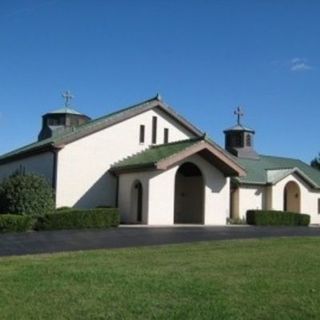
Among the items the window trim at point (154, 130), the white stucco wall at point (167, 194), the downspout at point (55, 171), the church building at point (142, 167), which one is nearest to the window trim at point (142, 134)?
the church building at point (142, 167)

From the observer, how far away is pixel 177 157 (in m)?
27.6

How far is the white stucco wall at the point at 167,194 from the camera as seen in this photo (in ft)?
91.5

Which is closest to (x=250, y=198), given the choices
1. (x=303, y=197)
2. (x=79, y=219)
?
(x=303, y=197)

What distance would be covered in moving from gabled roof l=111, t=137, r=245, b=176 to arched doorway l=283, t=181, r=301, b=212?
31.2 ft

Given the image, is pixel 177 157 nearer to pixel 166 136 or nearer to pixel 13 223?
pixel 166 136

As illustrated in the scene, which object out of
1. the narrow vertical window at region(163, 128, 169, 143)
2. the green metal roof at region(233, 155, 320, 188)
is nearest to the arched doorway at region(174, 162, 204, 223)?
the narrow vertical window at region(163, 128, 169, 143)

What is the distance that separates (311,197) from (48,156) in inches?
717

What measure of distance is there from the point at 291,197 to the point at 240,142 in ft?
20.5

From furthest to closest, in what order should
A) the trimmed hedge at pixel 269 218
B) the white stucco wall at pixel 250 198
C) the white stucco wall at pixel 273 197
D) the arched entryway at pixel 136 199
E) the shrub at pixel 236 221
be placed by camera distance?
1. the white stucco wall at pixel 273 197
2. the white stucco wall at pixel 250 198
3. the shrub at pixel 236 221
4. the trimmed hedge at pixel 269 218
5. the arched entryway at pixel 136 199

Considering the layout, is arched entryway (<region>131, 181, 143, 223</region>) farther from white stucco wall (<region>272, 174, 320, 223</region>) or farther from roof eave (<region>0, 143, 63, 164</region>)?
white stucco wall (<region>272, 174, 320, 223</region>)

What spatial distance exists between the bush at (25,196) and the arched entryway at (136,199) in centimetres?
467

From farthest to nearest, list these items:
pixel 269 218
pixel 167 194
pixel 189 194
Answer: pixel 189 194, pixel 269 218, pixel 167 194

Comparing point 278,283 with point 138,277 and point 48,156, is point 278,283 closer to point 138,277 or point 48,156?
point 138,277

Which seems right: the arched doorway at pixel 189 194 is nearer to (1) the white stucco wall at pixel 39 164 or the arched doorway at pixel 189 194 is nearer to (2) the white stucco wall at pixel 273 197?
(2) the white stucco wall at pixel 273 197
